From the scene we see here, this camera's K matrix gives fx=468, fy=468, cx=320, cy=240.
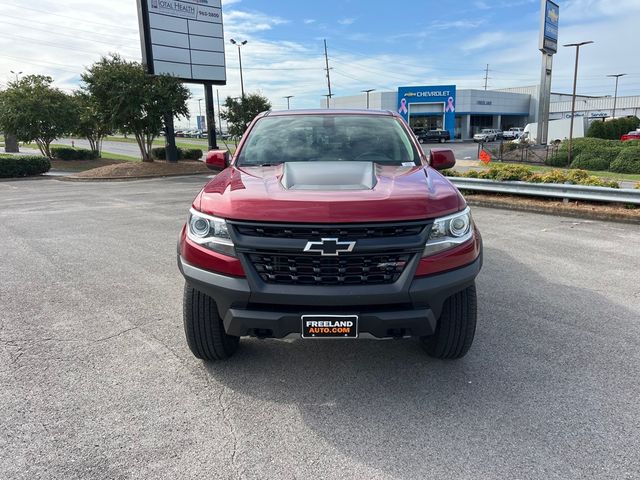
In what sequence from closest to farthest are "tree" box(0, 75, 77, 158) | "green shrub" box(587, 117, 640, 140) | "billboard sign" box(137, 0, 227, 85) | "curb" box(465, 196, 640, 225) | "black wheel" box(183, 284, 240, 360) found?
"black wheel" box(183, 284, 240, 360), "curb" box(465, 196, 640, 225), "billboard sign" box(137, 0, 227, 85), "tree" box(0, 75, 77, 158), "green shrub" box(587, 117, 640, 140)

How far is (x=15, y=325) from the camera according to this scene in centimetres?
418

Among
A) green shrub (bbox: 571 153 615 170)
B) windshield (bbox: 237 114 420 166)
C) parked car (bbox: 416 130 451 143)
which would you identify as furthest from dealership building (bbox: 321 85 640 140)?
windshield (bbox: 237 114 420 166)

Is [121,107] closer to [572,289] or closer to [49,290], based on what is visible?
[49,290]

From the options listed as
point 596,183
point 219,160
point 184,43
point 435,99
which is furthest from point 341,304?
point 435,99

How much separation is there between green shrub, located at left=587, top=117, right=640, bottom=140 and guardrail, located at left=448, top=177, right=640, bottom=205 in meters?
27.0

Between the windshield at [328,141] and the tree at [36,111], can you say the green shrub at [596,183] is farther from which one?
the tree at [36,111]

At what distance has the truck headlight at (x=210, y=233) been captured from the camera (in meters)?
2.77

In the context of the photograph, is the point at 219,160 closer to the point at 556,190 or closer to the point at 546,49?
the point at 556,190

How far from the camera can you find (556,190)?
9.59m

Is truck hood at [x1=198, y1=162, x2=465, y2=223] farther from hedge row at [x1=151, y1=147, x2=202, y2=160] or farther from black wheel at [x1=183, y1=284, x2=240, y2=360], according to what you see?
hedge row at [x1=151, y1=147, x2=202, y2=160]

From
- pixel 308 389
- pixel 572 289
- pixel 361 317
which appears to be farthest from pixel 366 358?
pixel 572 289

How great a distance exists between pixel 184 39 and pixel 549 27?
23.3 m

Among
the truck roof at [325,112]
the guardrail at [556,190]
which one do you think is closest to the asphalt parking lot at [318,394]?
the truck roof at [325,112]

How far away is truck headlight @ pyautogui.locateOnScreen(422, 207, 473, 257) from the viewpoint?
2.75m
